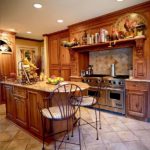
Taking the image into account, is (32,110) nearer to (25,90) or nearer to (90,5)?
(25,90)

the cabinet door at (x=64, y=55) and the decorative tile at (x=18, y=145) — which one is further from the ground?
the cabinet door at (x=64, y=55)

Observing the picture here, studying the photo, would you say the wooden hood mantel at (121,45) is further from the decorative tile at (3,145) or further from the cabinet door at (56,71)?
the decorative tile at (3,145)

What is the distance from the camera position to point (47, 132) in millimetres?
2426

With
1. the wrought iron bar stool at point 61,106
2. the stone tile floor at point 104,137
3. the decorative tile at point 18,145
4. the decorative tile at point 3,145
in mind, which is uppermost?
the wrought iron bar stool at point 61,106

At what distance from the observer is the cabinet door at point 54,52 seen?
5531mm

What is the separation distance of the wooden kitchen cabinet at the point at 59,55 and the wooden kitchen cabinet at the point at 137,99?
237cm

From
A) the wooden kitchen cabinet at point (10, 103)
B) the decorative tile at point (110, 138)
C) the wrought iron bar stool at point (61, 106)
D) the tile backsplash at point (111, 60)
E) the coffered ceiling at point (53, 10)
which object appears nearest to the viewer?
the wrought iron bar stool at point (61, 106)

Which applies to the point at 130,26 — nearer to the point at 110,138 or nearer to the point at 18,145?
the point at 110,138

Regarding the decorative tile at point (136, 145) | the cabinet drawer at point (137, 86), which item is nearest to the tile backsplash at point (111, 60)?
the cabinet drawer at point (137, 86)

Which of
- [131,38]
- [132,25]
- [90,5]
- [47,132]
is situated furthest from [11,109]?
[132,25]

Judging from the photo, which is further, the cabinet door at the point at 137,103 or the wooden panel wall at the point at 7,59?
the wooden panel wall at the point at 7,59

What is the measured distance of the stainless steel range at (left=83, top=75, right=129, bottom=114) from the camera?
3.50 m

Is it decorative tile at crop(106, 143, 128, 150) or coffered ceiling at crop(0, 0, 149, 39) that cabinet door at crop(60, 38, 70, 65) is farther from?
decorative tile at crop(106, 143, 128, 150)

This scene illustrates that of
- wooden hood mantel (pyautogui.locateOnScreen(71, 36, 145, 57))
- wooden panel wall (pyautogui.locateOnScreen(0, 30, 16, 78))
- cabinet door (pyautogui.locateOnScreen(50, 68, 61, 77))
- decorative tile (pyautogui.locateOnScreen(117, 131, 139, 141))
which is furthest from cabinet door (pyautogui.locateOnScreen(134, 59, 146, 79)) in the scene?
wooden panel wall (pyautogui.locateOnScreen(0, 30, 16, 78))
